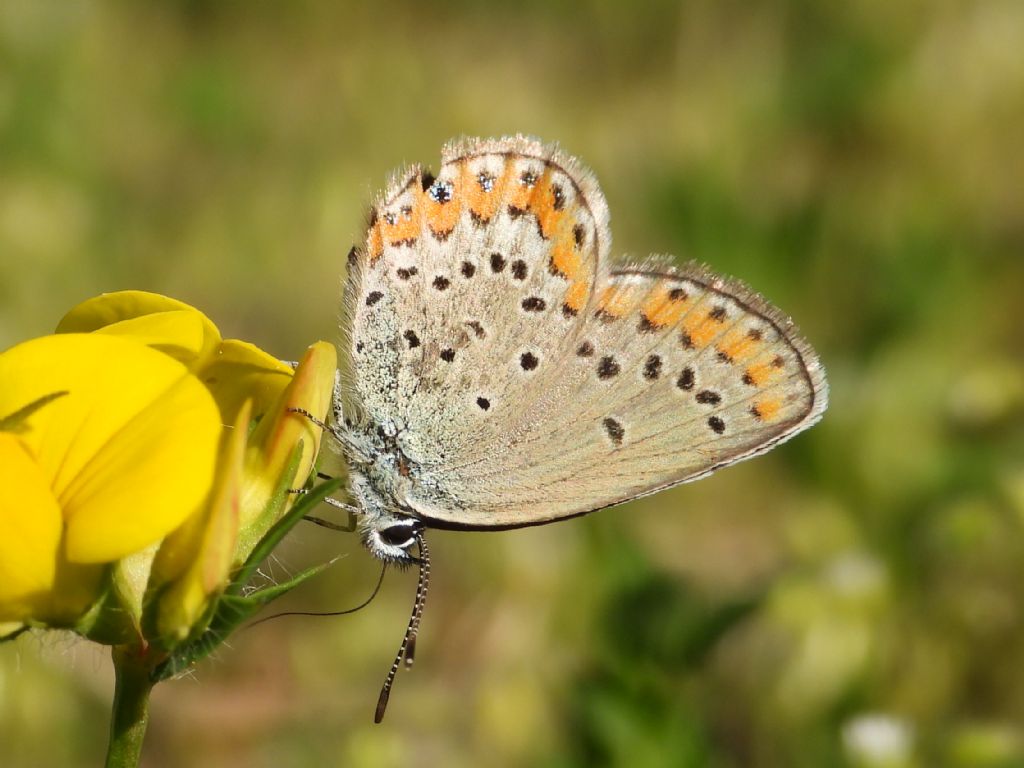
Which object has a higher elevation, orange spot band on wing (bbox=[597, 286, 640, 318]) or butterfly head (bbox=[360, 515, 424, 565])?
orange spot band on wing (bbox=[597, 286, 640, 318])

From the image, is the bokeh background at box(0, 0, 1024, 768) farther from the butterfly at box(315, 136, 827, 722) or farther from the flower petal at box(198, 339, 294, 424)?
the butterfly at box(315, 136, 827, 722)

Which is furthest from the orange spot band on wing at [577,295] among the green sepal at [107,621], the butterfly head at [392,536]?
the green sepal at [107,621]

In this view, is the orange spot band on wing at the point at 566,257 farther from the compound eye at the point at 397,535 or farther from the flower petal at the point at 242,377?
the flower petal at the point at 242,377

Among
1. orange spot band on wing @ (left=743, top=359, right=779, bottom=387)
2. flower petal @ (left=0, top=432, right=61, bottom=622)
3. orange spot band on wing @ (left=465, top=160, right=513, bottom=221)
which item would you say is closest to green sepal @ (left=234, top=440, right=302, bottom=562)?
flower petal @ (left=0, top=432, right=61, bottom=622)

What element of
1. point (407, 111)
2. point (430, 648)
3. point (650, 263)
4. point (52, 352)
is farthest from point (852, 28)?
point (52, 352)

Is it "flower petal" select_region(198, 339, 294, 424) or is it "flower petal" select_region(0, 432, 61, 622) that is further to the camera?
"flower petal" select_region(198, 339, 294, 424)

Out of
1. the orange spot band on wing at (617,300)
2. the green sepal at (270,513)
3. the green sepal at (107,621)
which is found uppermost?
the orange spot band on wing at (617,300)

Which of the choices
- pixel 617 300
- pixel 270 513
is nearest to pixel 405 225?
pixel 617 300
